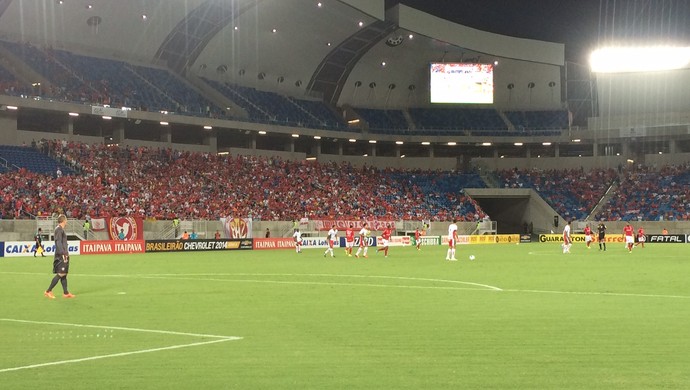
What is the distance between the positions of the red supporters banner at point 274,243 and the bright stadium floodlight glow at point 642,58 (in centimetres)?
4486

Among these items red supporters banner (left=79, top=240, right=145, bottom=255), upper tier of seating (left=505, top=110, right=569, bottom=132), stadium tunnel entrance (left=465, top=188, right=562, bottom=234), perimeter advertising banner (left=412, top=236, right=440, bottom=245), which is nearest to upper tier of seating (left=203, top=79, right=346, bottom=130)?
stadium tunnel entrance (left=465, top=188, right=562, bottom=234)

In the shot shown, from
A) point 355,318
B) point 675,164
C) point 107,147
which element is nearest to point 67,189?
point 107,147

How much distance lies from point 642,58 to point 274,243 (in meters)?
50.5

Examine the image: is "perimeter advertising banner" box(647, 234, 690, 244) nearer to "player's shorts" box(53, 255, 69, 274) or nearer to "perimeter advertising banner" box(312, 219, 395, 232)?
"perimeter advertising banner" box(312, 219, 395, 232)

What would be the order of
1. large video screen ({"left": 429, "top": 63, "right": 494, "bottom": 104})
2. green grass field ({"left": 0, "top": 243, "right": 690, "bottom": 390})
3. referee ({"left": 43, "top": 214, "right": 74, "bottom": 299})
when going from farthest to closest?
large video screen ({"left": 429, "top": 63, "right": 494, "bottom": 104}) < referee ({"left": 43, "top": 214, "right": 74, "bottom": 299}) < green grass field ({"left": 0, "top": 243, "right": 690, "bottom": 390})

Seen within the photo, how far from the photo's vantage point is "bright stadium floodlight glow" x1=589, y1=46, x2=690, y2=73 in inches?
3226

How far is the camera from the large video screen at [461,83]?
83.3 metres

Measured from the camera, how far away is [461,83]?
8362 cm

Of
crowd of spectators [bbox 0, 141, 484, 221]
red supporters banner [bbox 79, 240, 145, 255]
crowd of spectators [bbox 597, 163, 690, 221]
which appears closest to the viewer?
red supporters banner [bbox 79, 240, 145, 255]

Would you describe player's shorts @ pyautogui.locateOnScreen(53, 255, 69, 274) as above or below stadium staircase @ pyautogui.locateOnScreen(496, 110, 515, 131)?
below

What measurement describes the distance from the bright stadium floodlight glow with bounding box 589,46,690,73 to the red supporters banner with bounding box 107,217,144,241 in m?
55.5

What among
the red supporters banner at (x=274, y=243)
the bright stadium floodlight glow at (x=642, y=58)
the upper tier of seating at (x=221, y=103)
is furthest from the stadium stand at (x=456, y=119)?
the red supporters banner at (x=274, y=243)

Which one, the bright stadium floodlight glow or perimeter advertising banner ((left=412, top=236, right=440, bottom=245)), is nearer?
perimeter advertising banner ((left=412, top=236, right=440, bottom=245))

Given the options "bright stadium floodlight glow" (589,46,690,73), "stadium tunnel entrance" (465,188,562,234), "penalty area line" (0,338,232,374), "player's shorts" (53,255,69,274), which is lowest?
"penalty area line" (0,338,232,374)
